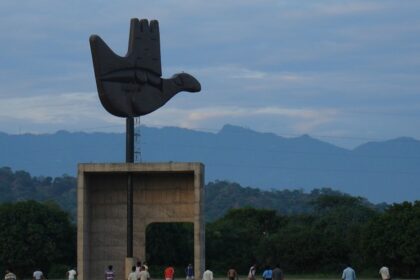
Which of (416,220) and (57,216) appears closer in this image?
(416,220)

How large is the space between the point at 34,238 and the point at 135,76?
2729 centimetres

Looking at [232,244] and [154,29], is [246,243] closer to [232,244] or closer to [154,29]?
[232,244]

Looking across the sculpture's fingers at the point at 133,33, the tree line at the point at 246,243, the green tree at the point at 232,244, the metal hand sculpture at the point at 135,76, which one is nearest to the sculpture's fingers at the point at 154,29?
the metal hand sculpture at the point at 135,76

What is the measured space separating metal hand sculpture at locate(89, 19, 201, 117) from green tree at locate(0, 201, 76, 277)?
25306mm

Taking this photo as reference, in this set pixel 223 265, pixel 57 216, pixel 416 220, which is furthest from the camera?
pixel 223 265

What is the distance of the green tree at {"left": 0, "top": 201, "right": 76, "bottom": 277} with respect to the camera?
6544cm

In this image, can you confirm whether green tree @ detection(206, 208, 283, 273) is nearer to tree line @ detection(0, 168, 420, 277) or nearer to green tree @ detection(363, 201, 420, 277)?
tree line @ detection(0, 168, 420, 277)

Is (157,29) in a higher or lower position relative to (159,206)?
higher

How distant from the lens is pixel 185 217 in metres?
42.9

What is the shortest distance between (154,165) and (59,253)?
26.8 m

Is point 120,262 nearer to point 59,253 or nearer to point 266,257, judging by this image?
point 59,253

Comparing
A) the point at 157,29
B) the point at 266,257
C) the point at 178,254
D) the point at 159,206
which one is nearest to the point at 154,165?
the point at 159,206

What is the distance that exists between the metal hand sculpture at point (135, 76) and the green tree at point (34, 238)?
83.0 feet

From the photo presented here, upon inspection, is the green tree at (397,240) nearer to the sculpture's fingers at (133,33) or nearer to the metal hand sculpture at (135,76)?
the metal hand sculpture at (135,76)
